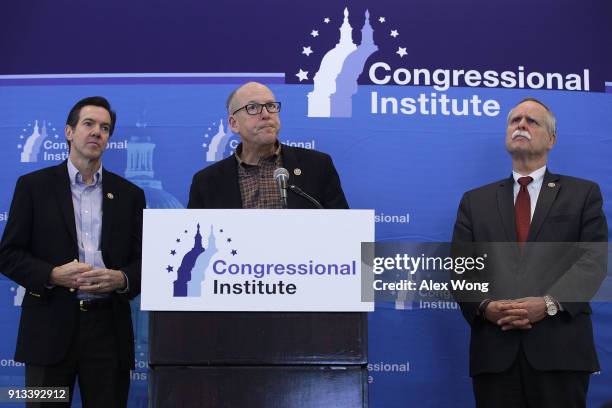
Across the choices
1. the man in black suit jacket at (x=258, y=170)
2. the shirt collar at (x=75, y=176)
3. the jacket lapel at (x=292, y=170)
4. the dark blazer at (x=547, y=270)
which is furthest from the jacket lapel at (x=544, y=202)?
the shirt collar at (x=75, y=176)

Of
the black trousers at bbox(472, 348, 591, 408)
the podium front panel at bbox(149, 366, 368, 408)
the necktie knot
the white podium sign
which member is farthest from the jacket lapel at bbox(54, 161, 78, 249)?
the necktie knot

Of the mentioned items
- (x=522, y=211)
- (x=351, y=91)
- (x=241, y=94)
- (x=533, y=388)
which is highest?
(x=351, y=91)

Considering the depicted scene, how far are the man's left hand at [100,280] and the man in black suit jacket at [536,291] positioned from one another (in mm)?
1563

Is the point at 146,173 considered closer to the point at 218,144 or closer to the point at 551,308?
the point at 218,144

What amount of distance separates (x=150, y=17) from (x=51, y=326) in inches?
75.6

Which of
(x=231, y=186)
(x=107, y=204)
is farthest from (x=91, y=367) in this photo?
(x=231, y=186)

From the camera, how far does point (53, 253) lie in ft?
11.4

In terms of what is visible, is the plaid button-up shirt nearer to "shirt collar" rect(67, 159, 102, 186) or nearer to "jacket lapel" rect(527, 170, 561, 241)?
"shirt collar" rect(67, 159, 102, 186)

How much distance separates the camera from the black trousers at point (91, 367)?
3387 millimetres

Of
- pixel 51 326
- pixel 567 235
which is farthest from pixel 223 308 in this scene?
pixel 567 235

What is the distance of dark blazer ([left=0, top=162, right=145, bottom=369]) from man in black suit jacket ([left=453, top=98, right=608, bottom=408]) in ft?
5.12

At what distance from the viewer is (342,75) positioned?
426 centimetres

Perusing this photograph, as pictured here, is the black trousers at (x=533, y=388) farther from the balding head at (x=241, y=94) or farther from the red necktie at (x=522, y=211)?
the balding head at (x=241, y=94)

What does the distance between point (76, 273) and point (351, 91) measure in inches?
71.8
